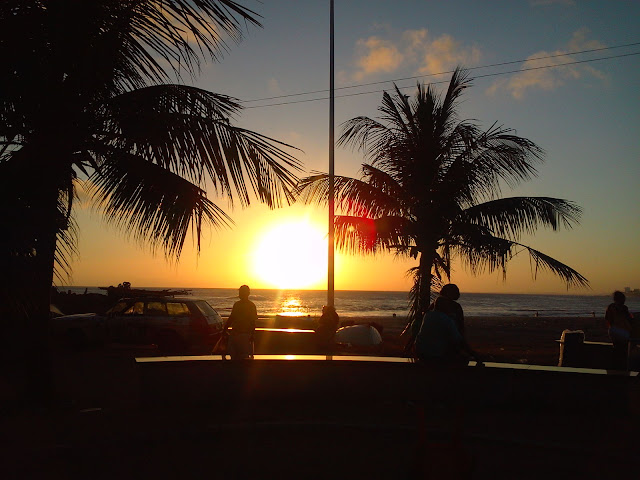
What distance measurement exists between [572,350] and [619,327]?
1.34 m

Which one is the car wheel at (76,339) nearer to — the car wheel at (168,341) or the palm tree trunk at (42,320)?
the car wheel at (168,341)

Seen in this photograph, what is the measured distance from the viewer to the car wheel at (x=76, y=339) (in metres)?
18.1

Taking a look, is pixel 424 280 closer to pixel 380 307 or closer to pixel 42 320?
→ pixel 42 320

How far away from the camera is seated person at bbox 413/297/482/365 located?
8.16 metres

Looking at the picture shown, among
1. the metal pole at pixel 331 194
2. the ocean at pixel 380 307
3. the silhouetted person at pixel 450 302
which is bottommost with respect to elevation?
the ocean at pixel 380 307

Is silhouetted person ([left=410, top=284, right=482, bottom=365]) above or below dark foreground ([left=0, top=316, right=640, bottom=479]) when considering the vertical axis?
above

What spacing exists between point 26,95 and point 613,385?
7941mm

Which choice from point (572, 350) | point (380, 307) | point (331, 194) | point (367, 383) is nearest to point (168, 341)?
point (331, 194)

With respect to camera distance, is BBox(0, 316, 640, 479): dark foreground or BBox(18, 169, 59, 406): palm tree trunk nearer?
BBox(0, 316, 640, 479): dark foreground

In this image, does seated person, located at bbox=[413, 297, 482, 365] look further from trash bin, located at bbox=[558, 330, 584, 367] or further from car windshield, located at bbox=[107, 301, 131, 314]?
car windshield, located at bbox=[107, 301, 131, 314]

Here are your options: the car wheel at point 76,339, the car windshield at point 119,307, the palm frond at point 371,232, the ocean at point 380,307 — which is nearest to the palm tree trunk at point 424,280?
the palm frond at point 371,232

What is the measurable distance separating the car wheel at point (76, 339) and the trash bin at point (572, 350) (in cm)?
1294

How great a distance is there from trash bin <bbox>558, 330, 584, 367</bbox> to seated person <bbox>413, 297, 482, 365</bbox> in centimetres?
604

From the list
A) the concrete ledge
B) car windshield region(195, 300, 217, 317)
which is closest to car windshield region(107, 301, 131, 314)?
car windshield region(195, 300, 217, 317)
